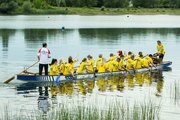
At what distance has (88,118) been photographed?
51.4 feet

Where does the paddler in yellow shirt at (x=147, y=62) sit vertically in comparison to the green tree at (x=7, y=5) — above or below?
below

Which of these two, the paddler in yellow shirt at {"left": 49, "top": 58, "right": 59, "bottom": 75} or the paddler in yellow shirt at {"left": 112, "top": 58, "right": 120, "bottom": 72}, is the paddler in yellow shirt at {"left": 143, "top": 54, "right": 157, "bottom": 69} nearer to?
the paddler in yellow shirt at {"left": 112, "top": 58, "right": 120, "bottom": 72}

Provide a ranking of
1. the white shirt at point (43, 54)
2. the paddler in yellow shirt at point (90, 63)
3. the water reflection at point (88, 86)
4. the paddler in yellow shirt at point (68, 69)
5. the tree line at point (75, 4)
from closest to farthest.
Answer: the water reflection at point (88, 86)
the white shirt at point (43, 54)
the paddler in yellow shirt at point (68, 69)
the paddler in yellow shirt at point (90, 63)
the tree line at point (75, 4)

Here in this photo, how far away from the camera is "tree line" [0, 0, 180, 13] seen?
11826 cm

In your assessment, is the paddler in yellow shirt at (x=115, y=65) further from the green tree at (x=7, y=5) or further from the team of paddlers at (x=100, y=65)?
the green tree at (x=7, y=5)

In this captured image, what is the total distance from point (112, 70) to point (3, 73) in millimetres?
7242

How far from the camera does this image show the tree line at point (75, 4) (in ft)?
388

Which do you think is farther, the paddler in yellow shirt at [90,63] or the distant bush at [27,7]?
the distant bush at [27,7]

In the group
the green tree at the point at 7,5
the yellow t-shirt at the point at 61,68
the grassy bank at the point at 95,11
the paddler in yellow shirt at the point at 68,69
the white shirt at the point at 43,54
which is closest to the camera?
the white shirt at the point at 43,54


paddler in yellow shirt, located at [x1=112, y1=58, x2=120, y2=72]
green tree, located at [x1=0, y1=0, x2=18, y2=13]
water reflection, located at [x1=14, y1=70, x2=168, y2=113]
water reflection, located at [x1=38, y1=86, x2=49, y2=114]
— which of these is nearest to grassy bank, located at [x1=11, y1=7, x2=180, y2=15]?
green tree, located at [x1=0, y1=0, x2=18, y2=13]

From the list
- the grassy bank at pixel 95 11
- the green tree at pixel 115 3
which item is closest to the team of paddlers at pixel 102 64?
the grassy bank at pixel 95 11

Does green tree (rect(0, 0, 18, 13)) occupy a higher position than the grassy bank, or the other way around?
green tree (rect(0, 0, 18, 13))

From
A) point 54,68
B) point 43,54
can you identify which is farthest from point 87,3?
→ point 43,54

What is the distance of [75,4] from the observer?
5797 inches
